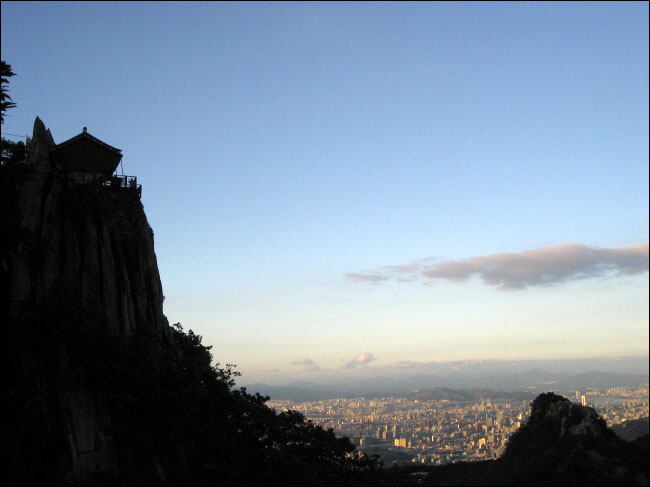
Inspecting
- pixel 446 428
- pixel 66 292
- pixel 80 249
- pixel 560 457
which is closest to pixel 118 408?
pixel 66 292

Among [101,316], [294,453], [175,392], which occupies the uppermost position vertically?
[101,316]

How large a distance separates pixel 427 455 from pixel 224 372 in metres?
23.0

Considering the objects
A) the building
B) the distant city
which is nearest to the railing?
the building

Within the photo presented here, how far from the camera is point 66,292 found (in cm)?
2731

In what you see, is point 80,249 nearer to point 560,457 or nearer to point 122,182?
point 122,182

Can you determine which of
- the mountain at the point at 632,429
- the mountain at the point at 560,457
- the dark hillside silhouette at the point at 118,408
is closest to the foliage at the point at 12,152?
the dark hillside silhouette at the point at 118,408

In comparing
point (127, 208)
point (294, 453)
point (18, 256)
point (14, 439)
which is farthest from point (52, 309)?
point (294, 453)

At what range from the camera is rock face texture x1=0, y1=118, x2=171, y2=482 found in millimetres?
24297

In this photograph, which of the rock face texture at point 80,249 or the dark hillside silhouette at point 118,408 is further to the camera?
the rock face texture at point 80,249

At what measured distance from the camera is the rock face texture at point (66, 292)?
24.3m

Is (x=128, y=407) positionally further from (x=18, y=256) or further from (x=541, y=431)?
(x=541, y=431)

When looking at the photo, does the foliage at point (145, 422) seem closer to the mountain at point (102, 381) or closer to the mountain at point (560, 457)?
the mountain at point (102, 381)

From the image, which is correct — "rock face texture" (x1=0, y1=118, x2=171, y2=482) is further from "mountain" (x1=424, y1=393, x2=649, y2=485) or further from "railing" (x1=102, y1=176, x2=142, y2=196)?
"mountain" (x1=424, y1=393, x2=649, y2=485)

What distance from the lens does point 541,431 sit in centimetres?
2823
